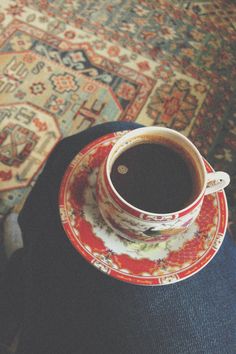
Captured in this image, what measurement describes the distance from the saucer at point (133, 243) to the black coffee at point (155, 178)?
0.24 feet

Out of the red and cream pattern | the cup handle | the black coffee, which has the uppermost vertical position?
the cup handle

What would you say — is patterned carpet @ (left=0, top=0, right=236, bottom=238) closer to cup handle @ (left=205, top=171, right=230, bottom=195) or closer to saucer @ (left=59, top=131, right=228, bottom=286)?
saucer @ (left=59, top=131, right=228, bottom=286)

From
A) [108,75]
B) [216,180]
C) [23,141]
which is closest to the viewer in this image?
[216,180]

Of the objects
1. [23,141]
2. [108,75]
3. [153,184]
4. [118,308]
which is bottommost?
[23,141]

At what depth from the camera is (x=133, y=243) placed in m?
0.52

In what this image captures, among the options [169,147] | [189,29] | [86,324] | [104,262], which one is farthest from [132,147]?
[189,29]

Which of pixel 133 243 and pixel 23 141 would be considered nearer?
pixel 133 243

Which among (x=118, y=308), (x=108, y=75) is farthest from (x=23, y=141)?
(x=118, y=308)

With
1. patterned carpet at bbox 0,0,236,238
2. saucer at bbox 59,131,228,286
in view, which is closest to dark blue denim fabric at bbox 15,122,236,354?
saucer at bbox 59,131,228,286

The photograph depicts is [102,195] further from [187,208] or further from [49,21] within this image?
[49,21]

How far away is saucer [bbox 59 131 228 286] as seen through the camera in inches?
19.8

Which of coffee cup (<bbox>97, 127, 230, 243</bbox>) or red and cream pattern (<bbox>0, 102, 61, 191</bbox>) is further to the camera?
red and cream pattern (<bbox>0, 102, 61, 191</bbox>)

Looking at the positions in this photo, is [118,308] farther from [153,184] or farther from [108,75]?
[108,75]

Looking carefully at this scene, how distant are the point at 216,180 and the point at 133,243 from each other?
14 cm
